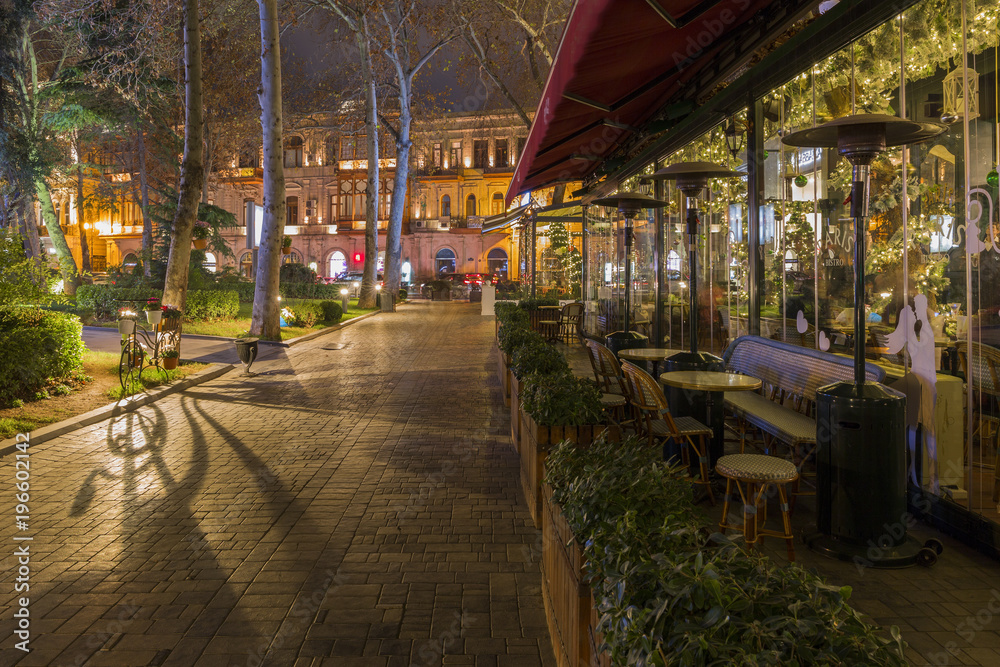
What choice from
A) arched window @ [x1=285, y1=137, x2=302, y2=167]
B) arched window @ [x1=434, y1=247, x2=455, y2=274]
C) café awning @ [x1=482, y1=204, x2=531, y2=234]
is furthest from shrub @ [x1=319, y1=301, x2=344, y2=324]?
arched window @ [x1=285, y1=137, x2=302, y2=167]

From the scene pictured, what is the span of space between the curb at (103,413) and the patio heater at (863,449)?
682 centimetres

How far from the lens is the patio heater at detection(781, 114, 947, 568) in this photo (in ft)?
12.0

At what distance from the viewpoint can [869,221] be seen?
16.4ft

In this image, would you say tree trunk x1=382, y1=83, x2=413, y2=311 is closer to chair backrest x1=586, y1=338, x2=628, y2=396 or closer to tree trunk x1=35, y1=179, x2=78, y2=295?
tree trunk x1=35, y1=179, x2=78, y2=295

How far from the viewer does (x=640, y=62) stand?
5520mm

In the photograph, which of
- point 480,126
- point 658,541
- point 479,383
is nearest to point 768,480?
point 658,541

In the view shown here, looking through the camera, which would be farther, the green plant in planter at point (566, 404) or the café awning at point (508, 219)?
the café awning at point (508, 219)

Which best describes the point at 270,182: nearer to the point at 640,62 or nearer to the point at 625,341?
the point at 625,341

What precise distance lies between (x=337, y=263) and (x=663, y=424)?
51650mm

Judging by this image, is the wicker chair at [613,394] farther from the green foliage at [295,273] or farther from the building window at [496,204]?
the building window at [496,204]

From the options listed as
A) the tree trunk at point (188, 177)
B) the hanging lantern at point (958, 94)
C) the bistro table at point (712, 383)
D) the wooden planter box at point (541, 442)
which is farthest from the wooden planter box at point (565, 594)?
the tree trunk at point (188, 177)

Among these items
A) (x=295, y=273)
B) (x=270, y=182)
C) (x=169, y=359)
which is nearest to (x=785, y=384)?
(x=169, y=359)

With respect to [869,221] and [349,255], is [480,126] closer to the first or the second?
[349,255]

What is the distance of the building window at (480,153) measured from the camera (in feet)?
172
